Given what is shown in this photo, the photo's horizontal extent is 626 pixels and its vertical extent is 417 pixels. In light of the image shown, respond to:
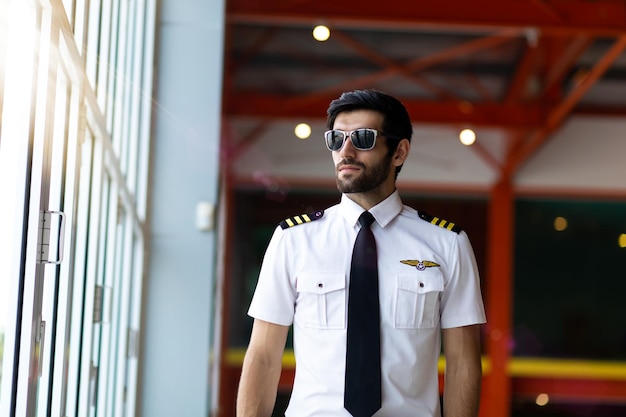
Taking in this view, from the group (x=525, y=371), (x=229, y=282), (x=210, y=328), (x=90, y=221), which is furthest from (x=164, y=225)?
(x=525, y=371)

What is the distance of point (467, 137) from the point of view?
10609mm

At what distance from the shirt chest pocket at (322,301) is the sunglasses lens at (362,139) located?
0.29 metres

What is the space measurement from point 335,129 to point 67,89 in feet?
2.40

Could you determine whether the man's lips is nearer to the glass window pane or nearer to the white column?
the white column

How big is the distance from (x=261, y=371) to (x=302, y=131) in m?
8.78

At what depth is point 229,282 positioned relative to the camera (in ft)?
35.2

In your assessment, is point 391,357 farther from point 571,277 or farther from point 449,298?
point 571,277

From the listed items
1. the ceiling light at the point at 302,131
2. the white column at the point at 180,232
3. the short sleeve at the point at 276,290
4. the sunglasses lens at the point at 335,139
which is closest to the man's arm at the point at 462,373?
the short sleeve at the point at 276,290

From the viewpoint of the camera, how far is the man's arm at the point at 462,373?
204cm

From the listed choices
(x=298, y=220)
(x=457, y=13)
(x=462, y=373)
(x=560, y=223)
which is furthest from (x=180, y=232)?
(x=560, y=223)

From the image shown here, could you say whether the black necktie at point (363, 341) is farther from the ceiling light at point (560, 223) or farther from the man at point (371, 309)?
the ceiling light at point (560, 223)

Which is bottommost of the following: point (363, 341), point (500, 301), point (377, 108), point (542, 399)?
point (542, 399)

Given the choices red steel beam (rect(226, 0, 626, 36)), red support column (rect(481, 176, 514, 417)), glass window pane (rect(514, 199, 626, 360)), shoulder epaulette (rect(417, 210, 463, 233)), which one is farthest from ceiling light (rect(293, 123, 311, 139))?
shoulder epaulette (rect(417, 210, 463, 233))

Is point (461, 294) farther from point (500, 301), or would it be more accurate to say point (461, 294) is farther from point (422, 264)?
point (500, 301)
